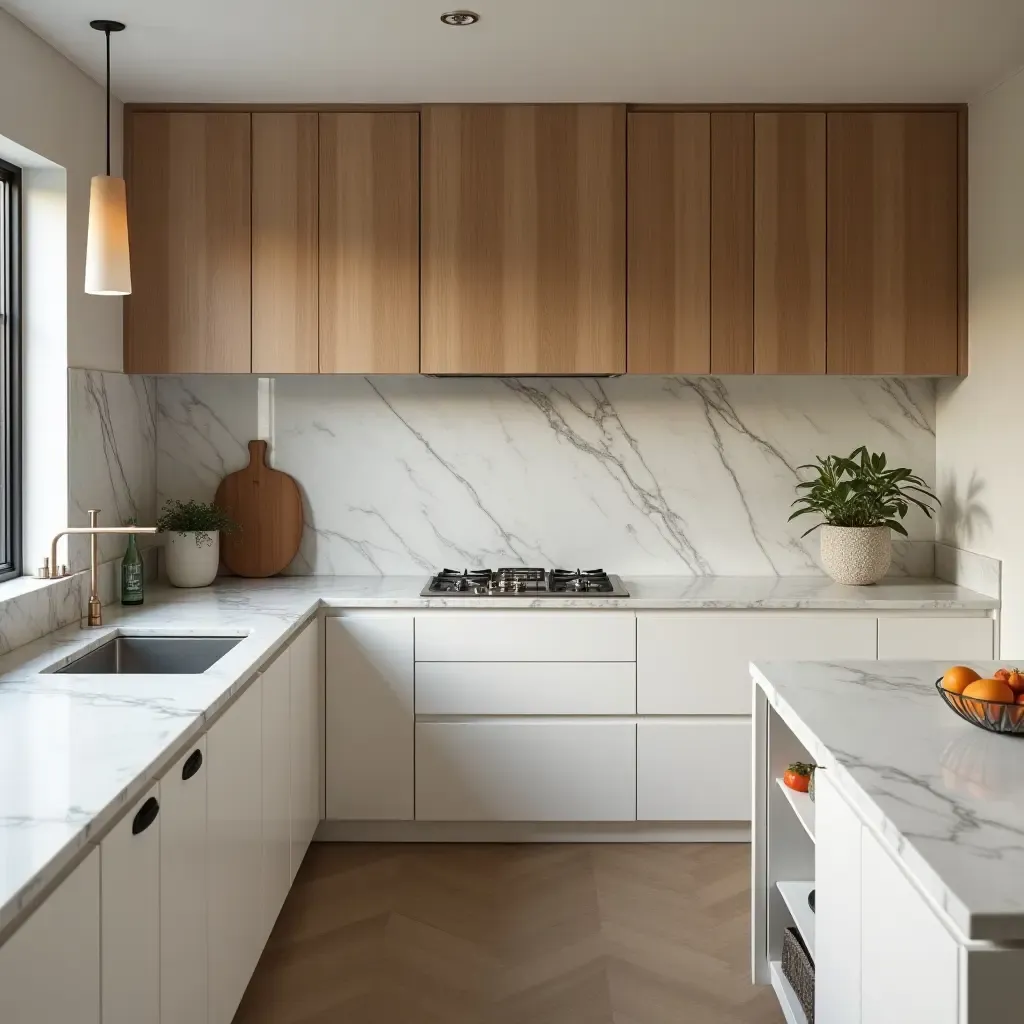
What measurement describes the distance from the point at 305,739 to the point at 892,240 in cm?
255

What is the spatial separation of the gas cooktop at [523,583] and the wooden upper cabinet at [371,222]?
83 centimetres

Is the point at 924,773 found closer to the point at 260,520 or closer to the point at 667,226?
the point at 667,226

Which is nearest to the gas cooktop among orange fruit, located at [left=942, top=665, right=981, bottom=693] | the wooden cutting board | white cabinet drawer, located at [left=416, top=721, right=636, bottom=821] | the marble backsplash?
the marble backsplash

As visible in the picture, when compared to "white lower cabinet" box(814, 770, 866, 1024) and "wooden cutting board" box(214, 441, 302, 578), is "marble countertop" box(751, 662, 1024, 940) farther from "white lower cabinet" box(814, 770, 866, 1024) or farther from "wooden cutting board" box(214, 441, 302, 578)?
"wooden cutting board" box(214, 441, 302, 578)

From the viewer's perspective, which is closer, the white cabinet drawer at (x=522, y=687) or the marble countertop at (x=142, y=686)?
the marble countertop at (x=142, y=686)

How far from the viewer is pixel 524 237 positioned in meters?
3.70

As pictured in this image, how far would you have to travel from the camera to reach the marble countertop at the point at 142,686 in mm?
1528

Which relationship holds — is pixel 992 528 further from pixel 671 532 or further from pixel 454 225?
pixel 454 225

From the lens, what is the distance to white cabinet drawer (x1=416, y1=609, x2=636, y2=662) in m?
3.60

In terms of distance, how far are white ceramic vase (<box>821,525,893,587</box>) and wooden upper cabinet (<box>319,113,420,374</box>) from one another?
1620 mm

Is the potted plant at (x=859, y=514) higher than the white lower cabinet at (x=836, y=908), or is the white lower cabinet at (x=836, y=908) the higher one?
the potted plant at (x=859, y=514)

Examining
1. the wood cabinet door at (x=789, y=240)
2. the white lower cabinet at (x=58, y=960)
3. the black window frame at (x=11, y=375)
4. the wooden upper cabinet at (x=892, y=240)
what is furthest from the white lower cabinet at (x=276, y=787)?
the wooden upper cabinet at (x=892, y=240)

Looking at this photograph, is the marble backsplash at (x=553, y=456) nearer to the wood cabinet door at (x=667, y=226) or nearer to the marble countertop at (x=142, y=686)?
the marble countertop at (x=142, y=686)

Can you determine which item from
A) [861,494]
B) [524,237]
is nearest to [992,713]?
[861,494]
